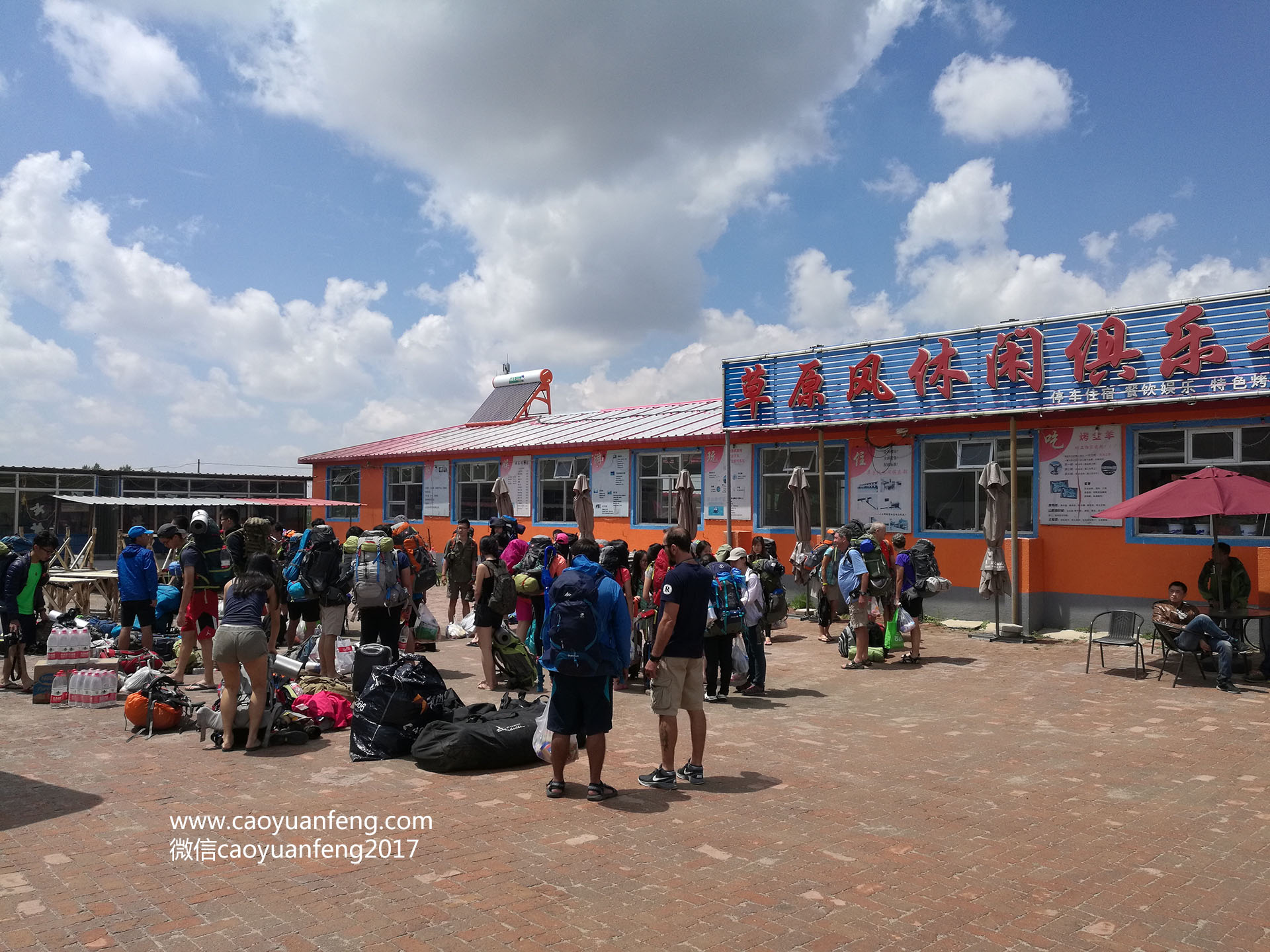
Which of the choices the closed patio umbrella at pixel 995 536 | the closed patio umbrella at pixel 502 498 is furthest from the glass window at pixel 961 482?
the closed patio umbrella at pixel 502 498

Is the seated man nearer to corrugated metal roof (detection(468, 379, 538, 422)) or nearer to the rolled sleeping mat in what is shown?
the rolled sleeping mat

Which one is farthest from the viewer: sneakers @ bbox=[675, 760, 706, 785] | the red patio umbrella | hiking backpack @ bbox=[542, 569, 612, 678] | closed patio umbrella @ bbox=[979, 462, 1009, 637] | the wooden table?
the wooden table

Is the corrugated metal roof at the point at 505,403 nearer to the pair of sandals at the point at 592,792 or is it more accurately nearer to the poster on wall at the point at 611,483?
the poster on wall at the point at 611,483

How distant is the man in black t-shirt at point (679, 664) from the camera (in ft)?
20.2

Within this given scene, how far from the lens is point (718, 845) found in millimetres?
5000

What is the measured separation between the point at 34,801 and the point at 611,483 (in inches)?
604

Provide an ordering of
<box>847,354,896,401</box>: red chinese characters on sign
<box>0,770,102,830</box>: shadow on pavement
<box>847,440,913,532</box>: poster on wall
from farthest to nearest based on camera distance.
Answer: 1. <box>847,440,913,532</box>: poster on wall
2. <box>847,354,896,401</box>: red chinese characters on sign
3. <box>0,770,102,830</box>: shadow on pavement

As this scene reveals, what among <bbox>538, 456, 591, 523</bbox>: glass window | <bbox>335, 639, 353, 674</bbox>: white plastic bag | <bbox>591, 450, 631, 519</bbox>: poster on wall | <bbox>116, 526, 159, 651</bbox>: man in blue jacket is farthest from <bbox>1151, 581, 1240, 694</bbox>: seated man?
<bbox>538, 456, 591, 523</bbox>: glass window

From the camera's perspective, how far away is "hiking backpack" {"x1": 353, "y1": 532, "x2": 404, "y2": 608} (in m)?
8.76

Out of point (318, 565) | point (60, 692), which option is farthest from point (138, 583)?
point (318, 565)

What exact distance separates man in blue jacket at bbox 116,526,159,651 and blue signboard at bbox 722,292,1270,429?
10598mm

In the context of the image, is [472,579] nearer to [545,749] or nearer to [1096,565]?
[545,749]

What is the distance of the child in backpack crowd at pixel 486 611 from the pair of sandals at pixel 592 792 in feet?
11.6

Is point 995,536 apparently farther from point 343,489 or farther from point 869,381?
point 343,489
